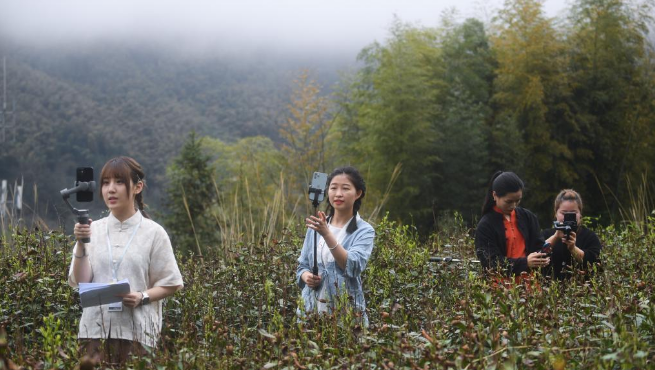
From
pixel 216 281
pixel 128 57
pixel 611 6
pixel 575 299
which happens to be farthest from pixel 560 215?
pixel 128 57

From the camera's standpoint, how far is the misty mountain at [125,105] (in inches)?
1807

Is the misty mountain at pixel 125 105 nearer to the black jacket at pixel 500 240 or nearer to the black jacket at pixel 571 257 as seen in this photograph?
the black jacket at pixel 571 257

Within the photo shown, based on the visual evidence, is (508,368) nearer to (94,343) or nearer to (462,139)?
(94,343)

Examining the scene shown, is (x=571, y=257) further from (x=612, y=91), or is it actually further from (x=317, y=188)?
(x=612, y=91)

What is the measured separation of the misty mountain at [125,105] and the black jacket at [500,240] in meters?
28.4

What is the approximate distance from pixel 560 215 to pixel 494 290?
59.5 inches

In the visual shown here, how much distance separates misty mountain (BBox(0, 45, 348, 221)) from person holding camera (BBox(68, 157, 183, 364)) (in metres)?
Result: 29.2

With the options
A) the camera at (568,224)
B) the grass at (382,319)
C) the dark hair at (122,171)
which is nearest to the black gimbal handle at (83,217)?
the dark hair at (122,171)

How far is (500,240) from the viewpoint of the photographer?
3.92 m

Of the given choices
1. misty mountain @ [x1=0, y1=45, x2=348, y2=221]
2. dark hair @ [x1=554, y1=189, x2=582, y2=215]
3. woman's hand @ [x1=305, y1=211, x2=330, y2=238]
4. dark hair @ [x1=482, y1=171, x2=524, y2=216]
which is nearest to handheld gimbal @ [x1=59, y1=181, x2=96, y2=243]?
woman's hand @ [x1=305, y1=211, x2=330, y2=238]

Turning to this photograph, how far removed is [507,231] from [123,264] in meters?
2.04

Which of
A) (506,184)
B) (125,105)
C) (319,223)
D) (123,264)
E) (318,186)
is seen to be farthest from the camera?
(125,105)

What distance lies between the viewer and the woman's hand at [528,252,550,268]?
3.65 metres

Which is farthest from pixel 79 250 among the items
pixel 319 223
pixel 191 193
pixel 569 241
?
pixel 191 193
